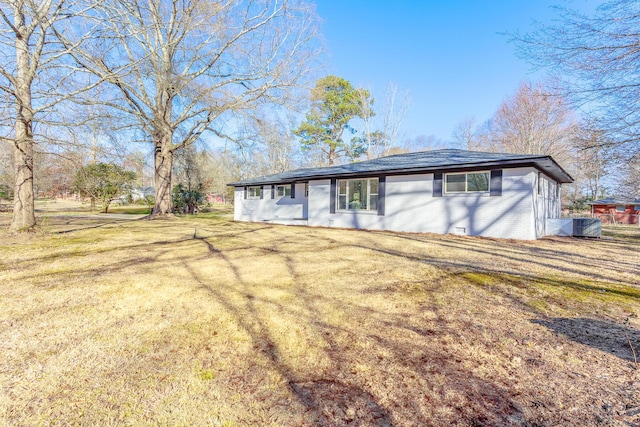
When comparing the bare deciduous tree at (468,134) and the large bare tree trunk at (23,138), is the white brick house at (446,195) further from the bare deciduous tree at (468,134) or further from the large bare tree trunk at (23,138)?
the bare deciduous tree at (468,134)

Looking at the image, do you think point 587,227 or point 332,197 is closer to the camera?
point 587,227

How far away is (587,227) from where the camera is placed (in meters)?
10.2

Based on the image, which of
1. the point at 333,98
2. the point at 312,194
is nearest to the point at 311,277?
the point at 312,194

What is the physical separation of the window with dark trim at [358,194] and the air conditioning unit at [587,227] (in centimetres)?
738

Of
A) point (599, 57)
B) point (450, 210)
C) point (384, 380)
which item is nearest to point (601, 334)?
point (384, 380)

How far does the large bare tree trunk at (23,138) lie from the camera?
666 centimetres

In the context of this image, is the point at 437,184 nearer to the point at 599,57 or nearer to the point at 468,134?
the point at 599,57

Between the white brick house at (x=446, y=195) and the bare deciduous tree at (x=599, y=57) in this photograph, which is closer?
the bare deciduous tree at (x=599, y=57)

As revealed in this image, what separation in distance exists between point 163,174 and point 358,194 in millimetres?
11057

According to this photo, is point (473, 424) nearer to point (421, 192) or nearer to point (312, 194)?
point (421, 192)

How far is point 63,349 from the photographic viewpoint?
2322 millimetres

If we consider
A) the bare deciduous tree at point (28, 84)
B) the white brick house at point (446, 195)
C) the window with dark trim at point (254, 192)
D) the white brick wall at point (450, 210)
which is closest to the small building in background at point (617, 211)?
the white brick house at point (446, 195)

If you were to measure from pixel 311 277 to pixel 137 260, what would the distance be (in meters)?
3.53

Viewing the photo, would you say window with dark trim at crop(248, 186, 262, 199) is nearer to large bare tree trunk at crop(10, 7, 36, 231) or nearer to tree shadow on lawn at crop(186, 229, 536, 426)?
large bare tree trunk at crop(10, 7, 36, 231)
